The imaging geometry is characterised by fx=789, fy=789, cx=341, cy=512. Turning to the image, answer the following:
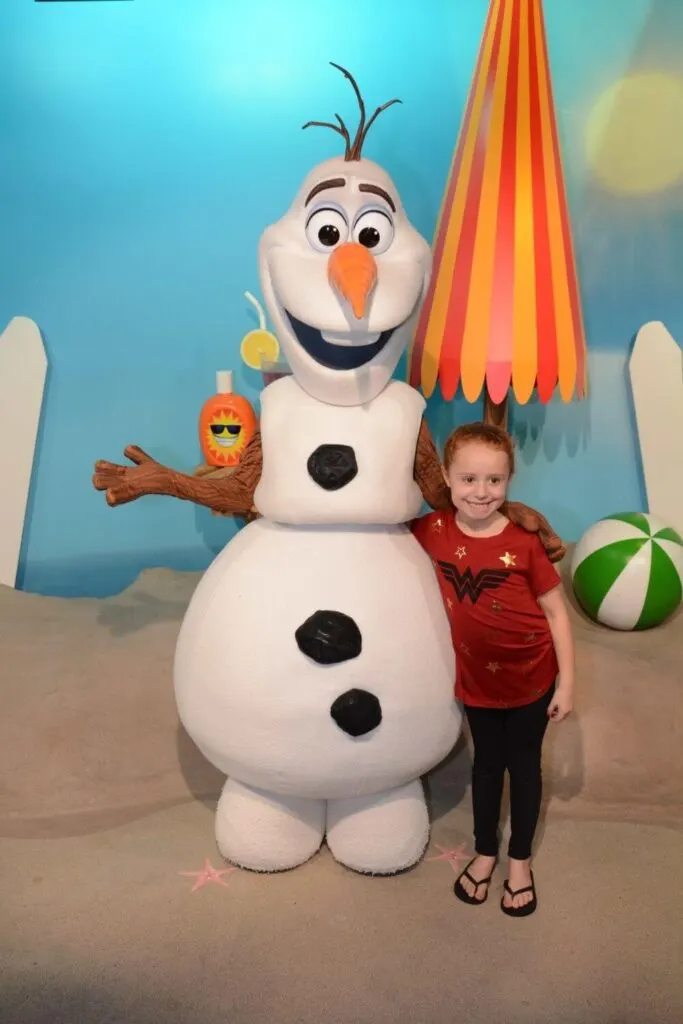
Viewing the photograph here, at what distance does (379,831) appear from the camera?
53.7 inches

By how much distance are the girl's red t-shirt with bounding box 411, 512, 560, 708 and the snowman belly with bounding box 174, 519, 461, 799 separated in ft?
0.13

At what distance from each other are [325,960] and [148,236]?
164 centimetres

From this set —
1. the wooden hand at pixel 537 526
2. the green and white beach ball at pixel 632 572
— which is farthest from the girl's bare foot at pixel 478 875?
the green and white beach ball at pixel 632 572

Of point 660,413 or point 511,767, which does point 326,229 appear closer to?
point 511,767

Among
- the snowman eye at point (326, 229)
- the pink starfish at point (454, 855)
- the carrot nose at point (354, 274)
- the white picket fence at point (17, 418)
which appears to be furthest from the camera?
the white picket fence at point (17, 418)

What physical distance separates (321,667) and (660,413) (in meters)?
1.35

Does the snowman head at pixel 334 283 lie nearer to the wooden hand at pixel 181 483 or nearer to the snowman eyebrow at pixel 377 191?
the snowman eyebrow at pixel 377 191

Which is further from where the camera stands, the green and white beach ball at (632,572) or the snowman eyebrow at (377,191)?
the green and white beach ball at (632,572)

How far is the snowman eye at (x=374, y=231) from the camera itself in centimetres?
128

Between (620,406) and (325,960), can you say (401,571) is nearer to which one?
(325,960)

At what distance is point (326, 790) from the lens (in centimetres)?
128

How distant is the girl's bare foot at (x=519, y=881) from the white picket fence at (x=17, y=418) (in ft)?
4.85

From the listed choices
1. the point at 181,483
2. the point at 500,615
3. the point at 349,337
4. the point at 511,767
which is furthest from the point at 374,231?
the point at 511,767

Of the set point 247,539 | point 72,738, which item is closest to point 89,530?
point 72,738
